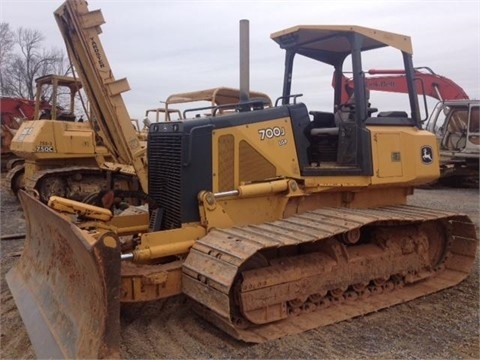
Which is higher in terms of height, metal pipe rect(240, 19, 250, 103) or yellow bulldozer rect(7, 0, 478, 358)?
metal pipe rect(240, 19, 250, 103)

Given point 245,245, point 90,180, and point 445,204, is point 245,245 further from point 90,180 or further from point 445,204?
point 445,204

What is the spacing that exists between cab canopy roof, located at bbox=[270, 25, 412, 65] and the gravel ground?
2693mm

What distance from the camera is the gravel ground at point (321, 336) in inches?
152

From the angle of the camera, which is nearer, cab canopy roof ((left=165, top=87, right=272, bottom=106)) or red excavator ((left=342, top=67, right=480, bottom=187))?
cab canopy roof ((left=165, top=87, right=272, bottom=106))

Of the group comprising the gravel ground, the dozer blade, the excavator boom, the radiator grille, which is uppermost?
the excavator boom

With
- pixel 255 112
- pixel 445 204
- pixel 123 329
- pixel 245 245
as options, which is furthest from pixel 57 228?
pixel 445 204

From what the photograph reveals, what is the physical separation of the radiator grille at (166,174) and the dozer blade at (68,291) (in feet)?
3.32

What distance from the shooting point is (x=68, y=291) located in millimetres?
4023

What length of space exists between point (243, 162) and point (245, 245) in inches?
40.6

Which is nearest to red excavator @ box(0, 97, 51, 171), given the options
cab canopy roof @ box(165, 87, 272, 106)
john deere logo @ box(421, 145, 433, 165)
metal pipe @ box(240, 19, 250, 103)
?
cab canopy roof @ box(165, 87, 272, 106)

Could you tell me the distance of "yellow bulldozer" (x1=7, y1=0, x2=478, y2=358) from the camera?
153 inches

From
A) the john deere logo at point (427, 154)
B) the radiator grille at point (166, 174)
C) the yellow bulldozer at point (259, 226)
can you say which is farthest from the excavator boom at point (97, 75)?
the john deere logo at point (427, 154)

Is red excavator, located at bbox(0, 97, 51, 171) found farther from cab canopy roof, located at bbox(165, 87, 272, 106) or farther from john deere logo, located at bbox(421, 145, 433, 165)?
john deere logo, located at bbox(421, 145, 433, 165)

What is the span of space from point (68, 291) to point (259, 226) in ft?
5.62
